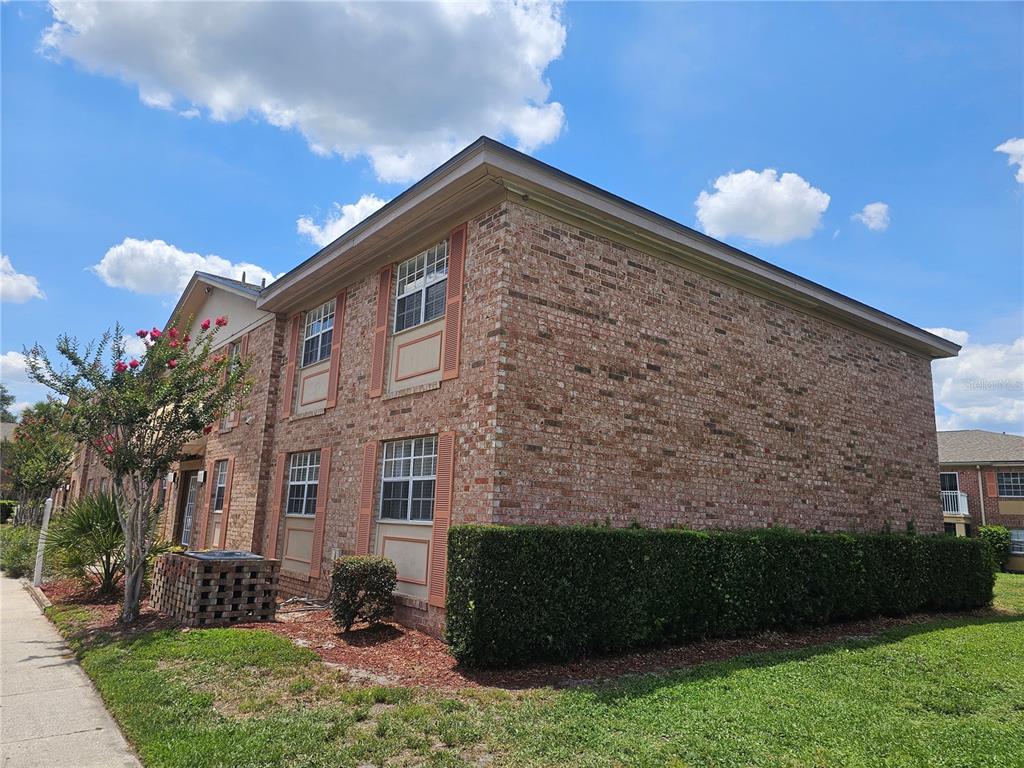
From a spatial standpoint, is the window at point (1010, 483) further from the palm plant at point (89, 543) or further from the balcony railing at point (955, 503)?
the palm plant at point (89, 543)

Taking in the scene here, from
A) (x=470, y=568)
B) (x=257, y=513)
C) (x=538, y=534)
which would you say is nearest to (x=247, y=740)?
(x=470, y=568)

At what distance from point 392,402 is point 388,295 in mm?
2093

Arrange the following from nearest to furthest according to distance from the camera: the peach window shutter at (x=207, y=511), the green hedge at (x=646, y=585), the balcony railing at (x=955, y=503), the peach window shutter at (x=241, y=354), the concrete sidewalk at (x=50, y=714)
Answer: the concrete sidewalk at (x=50, y=714), the green hedge at (x=646, y=585), the peach window shutter at (x=241, y=354), the peach window shutter at (x=207, y=511), the balcony railing at (x=955, y=503)

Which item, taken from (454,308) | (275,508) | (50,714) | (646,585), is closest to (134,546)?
(275,508)

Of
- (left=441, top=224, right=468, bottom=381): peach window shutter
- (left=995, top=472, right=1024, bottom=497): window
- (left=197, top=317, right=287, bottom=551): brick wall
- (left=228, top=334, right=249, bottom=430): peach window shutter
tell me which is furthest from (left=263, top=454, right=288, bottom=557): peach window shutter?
(left=995, top=472, right=1024, bottom=497): window

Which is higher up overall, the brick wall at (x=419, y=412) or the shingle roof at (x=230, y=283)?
the shingle roof at (x=230, y=283)

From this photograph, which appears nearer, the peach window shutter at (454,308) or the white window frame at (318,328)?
the peach window shutter at (454,308)

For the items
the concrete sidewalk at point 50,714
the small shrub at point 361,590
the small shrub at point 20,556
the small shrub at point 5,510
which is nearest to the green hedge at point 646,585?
the small shrub at point 361,590

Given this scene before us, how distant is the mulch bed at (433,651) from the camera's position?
714 cm

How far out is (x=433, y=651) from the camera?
27.4 feet

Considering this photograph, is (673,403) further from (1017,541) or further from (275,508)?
(1017,541)

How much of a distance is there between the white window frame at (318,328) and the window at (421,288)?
100 inches

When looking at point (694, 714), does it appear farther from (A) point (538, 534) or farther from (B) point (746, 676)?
(A) point (538, 534)

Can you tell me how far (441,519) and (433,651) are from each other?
173 centimetres
